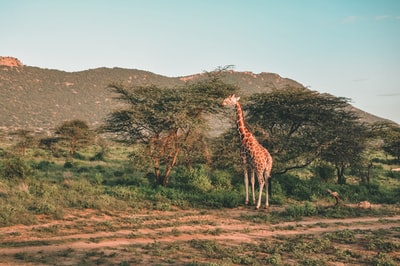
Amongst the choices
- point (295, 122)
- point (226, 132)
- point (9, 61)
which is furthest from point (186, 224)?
point (9, 61)

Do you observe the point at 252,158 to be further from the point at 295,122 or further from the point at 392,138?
the point at 392,138

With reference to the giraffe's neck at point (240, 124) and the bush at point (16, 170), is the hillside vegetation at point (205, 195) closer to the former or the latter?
the bush at point (16, 170)

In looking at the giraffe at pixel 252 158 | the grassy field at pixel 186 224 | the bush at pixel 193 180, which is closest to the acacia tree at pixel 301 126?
the grassy field at pixel 186 224

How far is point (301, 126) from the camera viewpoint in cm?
1716

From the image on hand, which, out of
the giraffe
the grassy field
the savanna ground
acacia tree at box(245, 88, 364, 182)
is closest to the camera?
the savanna ground

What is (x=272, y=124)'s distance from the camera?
56.4ft

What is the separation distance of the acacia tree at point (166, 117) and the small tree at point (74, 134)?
54.9 ft

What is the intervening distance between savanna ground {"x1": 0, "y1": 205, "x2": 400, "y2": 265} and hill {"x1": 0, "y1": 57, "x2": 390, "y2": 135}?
156 ft

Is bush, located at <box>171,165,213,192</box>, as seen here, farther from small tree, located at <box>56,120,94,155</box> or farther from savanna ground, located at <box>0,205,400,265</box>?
small tree, located at <box>56,120,94,155</box>

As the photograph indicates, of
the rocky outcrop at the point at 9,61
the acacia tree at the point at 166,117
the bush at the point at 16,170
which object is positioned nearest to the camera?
the bush at the point at 16,170

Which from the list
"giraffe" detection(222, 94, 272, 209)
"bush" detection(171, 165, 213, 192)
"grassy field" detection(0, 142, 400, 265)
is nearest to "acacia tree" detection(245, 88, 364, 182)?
"grassy field" detection(0, 142, 400, 265)

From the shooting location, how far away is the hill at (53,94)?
60.8 metres

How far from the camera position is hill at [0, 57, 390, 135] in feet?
200

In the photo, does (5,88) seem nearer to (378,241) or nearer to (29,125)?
(29,125)
